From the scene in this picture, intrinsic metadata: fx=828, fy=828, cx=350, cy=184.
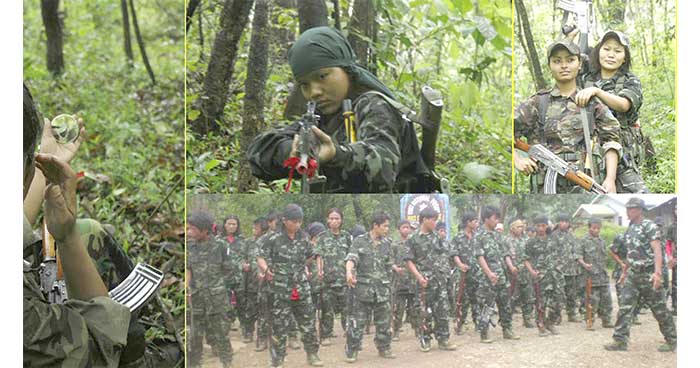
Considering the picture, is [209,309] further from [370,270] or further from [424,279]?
[424,279]

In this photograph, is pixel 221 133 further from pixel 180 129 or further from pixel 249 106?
pixel 180 129

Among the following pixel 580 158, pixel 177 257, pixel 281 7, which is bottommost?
pixel 177 257

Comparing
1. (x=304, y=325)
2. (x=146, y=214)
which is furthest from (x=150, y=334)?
(x=146, y=214)

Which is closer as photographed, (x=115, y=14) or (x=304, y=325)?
(x=304, y=325)

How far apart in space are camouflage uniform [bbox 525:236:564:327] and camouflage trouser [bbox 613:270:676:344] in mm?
326

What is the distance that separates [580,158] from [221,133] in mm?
1837

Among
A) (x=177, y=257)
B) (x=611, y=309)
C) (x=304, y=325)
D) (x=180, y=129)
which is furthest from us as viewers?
(x=180, y=129)

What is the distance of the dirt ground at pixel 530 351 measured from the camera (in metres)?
4.02

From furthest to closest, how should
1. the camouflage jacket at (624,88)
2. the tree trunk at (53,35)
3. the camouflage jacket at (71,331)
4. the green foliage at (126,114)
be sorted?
the tree trunk at (53,35), the green foliage at (126,114), the camouflage jacket at (624,88), the camouflage jacket at (71,331)

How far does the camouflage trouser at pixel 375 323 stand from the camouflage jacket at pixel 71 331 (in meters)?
1.46

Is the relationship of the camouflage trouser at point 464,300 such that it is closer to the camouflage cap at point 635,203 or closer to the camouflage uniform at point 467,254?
the camouflage uniform at point 467,254

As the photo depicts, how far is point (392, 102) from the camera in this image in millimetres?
4074

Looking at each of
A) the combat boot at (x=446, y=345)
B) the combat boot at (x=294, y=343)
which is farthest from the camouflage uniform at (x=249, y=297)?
the combat boot at (x=446, y=345)

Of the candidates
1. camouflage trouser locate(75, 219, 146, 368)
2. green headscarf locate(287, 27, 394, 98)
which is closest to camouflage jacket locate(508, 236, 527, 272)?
green headscarf locate(287, 27, 394, 98)
